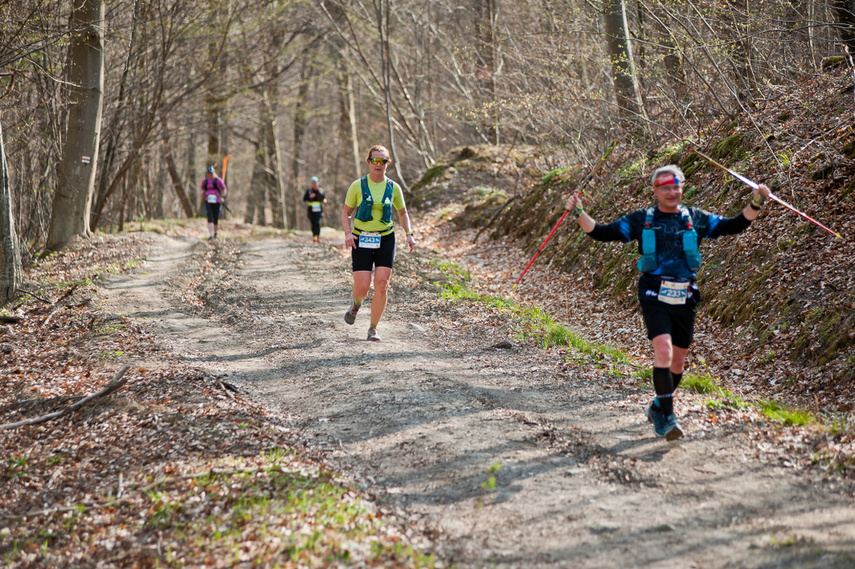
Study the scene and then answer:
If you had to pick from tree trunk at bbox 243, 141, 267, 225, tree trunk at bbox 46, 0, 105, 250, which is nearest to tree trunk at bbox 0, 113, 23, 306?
tree trunk at bbox 46, 0, 105, 250

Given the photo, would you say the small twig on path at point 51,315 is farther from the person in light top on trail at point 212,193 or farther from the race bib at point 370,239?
the person in light top on trail at point 212,193

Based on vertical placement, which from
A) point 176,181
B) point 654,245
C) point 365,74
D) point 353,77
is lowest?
point 654,245

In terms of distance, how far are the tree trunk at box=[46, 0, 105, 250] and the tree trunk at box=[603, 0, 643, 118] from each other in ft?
38.9

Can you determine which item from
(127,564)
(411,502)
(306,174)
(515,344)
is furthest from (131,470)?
(306,174)

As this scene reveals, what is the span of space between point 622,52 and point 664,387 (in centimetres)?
1027

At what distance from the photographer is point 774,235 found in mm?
8305

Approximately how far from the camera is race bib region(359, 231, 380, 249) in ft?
26.7

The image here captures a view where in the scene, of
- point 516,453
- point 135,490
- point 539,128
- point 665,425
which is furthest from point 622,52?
point 135,490

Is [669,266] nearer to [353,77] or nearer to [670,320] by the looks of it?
[670,320]

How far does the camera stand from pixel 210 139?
31.3 m

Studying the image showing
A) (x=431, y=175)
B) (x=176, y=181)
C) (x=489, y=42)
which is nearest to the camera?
(x=489, y=42)

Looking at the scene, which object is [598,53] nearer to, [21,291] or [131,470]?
[21,291]

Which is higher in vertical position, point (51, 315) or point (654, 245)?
point (654, 245)

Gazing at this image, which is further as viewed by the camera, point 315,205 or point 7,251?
point 315,205
